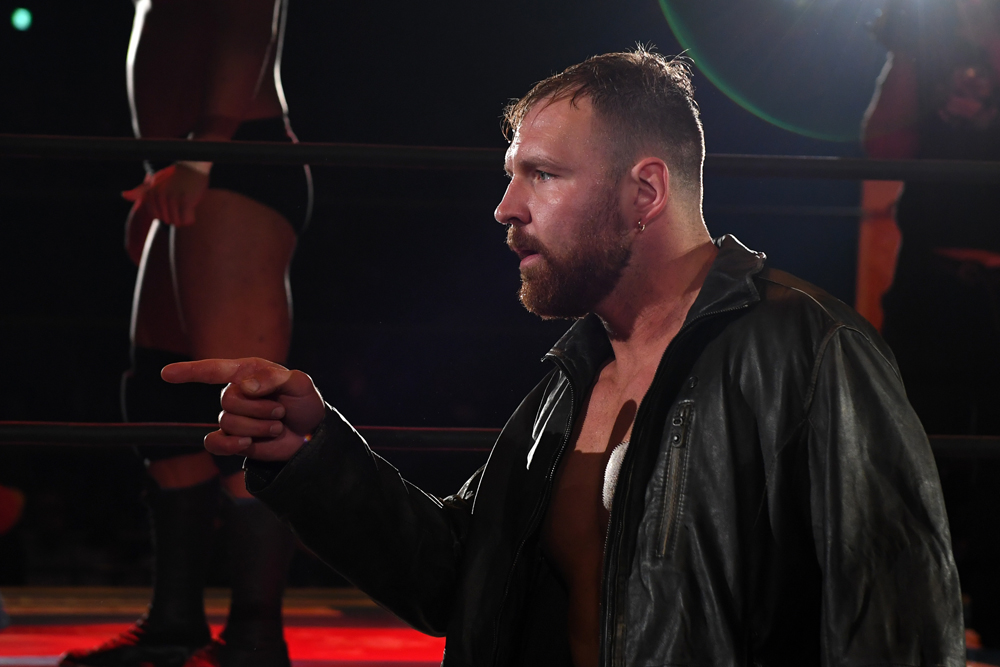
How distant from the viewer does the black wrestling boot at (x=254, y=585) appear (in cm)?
132

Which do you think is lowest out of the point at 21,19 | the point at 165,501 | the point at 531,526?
the point at 165,501

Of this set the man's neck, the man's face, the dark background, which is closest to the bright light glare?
the dark background

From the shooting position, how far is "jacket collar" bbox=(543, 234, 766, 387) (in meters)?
0.96

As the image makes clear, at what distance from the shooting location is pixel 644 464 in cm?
92

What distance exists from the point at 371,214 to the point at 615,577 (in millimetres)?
3713

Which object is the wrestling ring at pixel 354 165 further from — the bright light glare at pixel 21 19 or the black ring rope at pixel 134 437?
the bright light glare at pixel 21 19

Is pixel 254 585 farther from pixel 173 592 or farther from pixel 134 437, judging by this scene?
pixel 134 437

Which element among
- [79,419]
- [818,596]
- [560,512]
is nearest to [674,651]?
[818,596]

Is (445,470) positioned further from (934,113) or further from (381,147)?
(381,147)

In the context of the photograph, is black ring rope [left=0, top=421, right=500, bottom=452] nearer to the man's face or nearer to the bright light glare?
the man's face

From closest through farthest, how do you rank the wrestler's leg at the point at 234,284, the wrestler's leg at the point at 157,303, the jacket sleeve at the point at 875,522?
the jacket sleeve at the point at 875,522
the wrestler's leg at the point at 234,284
the wrestler's leg at the point at 157,303

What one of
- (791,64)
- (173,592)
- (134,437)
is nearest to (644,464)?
(134,437)

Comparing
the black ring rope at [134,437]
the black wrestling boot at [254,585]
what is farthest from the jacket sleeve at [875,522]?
the black wrestling boot at [254,585]

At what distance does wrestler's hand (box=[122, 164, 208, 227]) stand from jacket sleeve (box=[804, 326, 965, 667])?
0.95 metres
